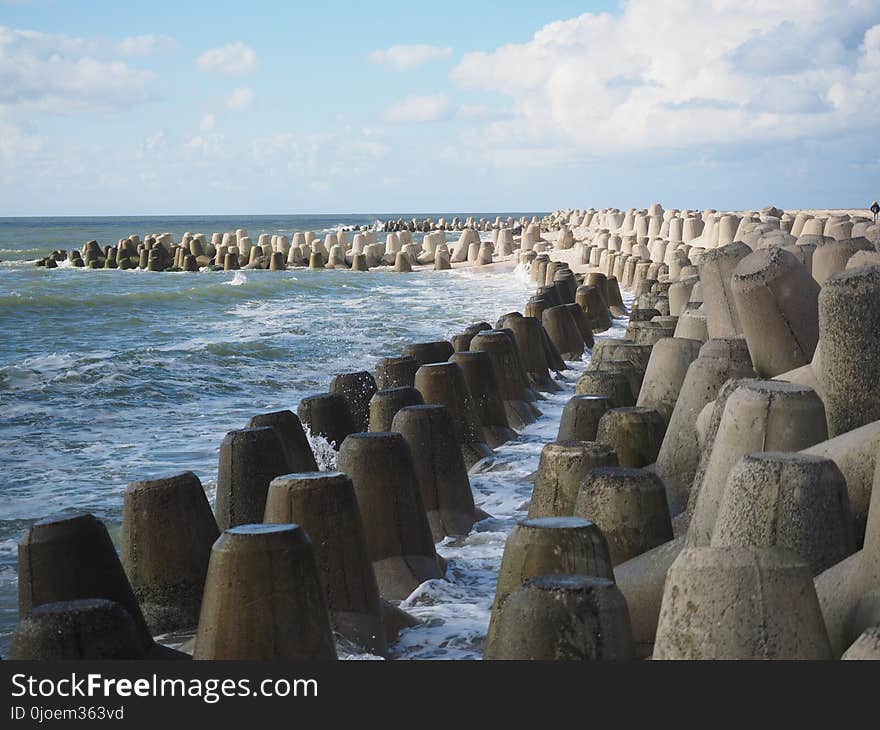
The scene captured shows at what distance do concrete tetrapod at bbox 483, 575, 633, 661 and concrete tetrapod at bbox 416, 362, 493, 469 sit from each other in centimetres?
476

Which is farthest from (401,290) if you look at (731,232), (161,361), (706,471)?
(706,471)

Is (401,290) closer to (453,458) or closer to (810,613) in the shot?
(453,458)

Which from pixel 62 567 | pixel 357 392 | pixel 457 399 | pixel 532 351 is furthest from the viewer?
pixel 532 351

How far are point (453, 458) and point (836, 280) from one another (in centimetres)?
235

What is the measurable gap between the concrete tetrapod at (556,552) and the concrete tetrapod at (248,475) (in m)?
2.07

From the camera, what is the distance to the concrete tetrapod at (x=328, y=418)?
24.7 feet

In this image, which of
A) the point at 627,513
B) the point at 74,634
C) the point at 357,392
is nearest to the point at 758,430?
the point at 627,513

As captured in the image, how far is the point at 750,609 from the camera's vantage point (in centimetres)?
304

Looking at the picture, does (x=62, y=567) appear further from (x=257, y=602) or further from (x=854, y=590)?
(x=854, y=590)

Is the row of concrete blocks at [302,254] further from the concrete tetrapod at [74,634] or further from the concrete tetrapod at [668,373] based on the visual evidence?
the concrete tetrapod at [74,634]

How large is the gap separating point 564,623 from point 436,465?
134 inches

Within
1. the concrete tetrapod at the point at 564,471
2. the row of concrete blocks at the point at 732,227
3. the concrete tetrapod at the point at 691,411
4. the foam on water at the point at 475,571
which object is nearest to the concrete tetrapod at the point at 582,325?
the row of concrete blocks at the point at 732,227

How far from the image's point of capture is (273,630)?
377 centimetres

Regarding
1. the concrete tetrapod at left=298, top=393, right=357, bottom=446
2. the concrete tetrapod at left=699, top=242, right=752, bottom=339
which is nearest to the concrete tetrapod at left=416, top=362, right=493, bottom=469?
the concrete tetrapod at left=298, top=393, right=357, bottom=446
